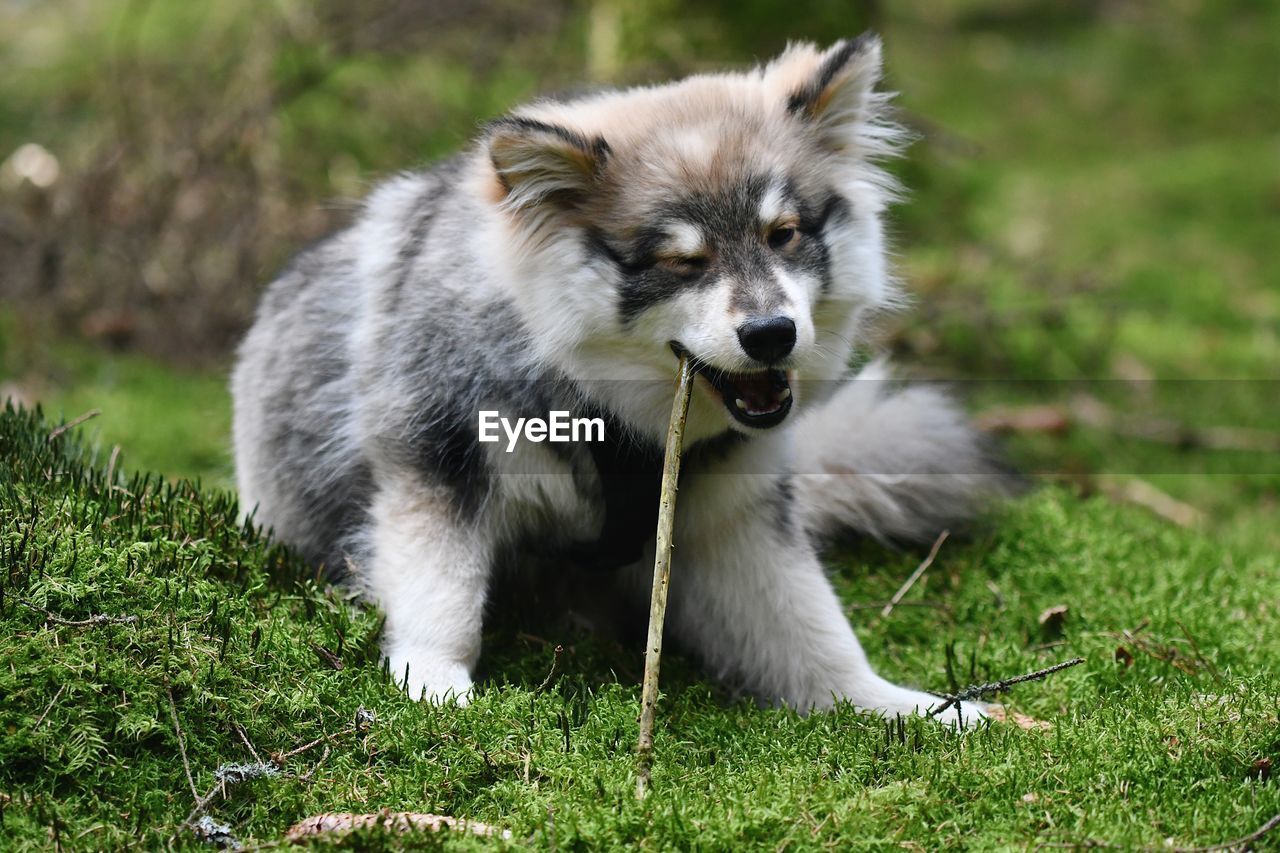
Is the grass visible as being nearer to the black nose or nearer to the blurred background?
the black nose

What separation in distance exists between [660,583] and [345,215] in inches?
103

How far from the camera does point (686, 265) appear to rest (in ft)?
10.4

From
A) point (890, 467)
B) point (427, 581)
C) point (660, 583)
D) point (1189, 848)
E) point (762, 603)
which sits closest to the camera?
point (1189, 848)

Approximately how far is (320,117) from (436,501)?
5.81 m

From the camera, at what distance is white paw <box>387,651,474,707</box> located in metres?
3.22

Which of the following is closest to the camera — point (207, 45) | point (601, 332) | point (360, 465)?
point (601, 332)

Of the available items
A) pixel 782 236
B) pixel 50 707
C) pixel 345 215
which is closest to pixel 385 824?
pixel 50 707

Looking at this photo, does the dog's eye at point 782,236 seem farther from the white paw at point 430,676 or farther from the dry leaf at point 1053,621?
the dry leaf at point 1053,621

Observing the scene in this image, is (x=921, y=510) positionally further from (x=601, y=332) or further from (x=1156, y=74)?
(x=1156, y=74)

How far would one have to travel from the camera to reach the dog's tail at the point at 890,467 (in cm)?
446

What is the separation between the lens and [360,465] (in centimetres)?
374

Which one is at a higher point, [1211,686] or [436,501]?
[436,501]

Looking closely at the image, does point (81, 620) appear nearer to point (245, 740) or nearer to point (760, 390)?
point (245, 740)

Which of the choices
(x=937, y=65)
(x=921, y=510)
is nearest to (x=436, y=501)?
(x=921, y=510)
